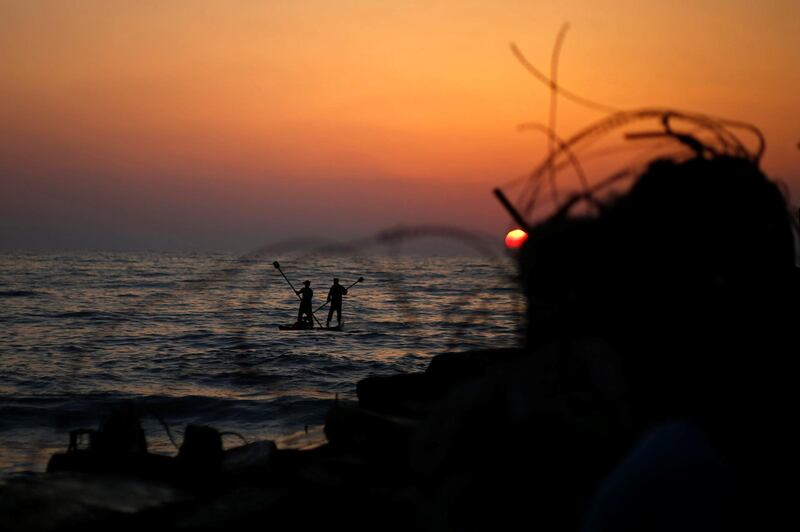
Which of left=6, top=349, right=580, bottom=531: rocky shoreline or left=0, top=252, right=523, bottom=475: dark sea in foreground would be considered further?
left=0, top=252, right=523, bottom=475: dark sea in foreground

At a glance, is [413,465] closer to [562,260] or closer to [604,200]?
[562,260]

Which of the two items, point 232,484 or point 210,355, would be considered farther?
point 210,355

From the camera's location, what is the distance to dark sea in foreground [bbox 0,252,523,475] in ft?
36.4

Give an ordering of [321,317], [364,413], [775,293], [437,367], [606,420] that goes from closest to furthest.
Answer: [775,293] < [606,420] < [364,413] < [437,367] < [321,317]

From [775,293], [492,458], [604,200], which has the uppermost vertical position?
[604,200]

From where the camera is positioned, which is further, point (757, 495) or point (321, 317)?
point (321, 317)

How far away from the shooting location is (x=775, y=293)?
2.17 metres

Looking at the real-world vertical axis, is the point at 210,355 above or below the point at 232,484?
below

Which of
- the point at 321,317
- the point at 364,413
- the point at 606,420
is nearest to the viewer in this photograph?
the point at 606,420

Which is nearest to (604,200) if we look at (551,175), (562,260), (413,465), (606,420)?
(562,260)

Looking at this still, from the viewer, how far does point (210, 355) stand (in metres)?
25.3

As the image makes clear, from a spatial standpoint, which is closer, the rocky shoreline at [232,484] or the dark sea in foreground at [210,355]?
the rocky shoreline at [232,484]

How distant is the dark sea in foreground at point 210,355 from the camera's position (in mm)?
11105

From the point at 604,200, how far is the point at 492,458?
1.02m
